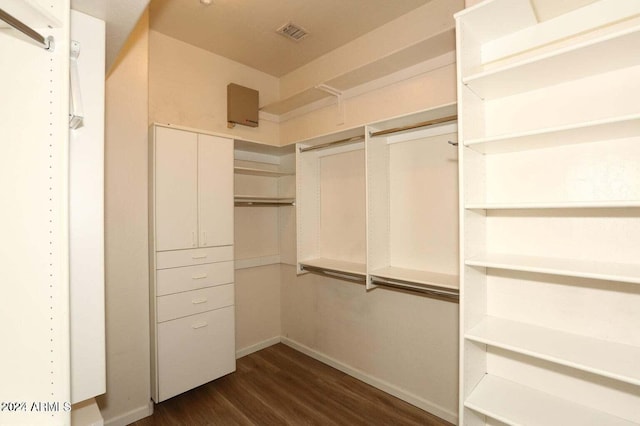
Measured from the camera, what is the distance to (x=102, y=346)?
1.23 m

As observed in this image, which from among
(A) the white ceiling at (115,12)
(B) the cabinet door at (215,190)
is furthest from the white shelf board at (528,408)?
(A) the white ceiling at (115,12)

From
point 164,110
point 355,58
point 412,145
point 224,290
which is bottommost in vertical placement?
point 224,290

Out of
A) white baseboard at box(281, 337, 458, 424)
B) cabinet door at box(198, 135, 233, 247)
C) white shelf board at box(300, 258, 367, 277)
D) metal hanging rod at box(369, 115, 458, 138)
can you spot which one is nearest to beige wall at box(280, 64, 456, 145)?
metal hanging rod at box(369, 115, 458, 138)

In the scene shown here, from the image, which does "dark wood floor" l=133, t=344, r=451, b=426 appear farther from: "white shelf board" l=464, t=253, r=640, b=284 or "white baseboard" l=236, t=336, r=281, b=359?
"white shelf board" l=464, t=253, r=640, b=284

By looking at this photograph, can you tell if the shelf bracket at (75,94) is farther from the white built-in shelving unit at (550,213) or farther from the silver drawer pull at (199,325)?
the silver drawer pull at (199,325)

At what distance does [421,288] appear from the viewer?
212 centimetres

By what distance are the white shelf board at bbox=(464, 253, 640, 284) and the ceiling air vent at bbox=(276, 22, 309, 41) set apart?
2.36 metres

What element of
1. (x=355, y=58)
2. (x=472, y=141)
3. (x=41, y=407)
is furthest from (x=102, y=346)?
(x=355, y=58)

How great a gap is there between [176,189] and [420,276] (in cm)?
199

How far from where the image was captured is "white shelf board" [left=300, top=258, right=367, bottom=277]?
2.52 m

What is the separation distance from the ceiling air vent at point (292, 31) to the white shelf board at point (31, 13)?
1.98 meters

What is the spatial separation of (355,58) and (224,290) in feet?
8.00

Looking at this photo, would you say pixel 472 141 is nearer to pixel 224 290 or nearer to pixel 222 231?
pixel 222 231

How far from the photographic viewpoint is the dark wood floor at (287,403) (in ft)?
7.41
